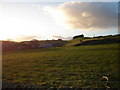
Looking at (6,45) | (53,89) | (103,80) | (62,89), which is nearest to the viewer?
(62,89)

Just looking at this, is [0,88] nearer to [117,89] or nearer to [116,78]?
[117,89]

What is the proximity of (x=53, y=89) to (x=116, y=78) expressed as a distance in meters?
6.06

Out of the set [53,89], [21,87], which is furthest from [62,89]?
[21,87]

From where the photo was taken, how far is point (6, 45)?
63344mm

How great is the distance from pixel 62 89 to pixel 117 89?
142 inches

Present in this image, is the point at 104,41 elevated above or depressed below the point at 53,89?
above

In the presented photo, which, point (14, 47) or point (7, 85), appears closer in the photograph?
point (7, 85)

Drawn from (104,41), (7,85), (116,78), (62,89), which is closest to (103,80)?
(116,78)

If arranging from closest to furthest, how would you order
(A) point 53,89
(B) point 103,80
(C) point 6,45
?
(A) point 53,89 → (B) point 103,80 → (C) point 6,45

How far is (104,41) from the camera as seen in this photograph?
6644 centimetres

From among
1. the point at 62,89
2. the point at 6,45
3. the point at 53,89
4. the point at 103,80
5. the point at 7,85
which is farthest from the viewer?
the point at 6,45

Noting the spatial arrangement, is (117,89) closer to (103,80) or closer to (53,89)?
(103,80)

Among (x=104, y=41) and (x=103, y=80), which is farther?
(x=104, y=41)

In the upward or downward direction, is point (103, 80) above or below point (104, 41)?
below
